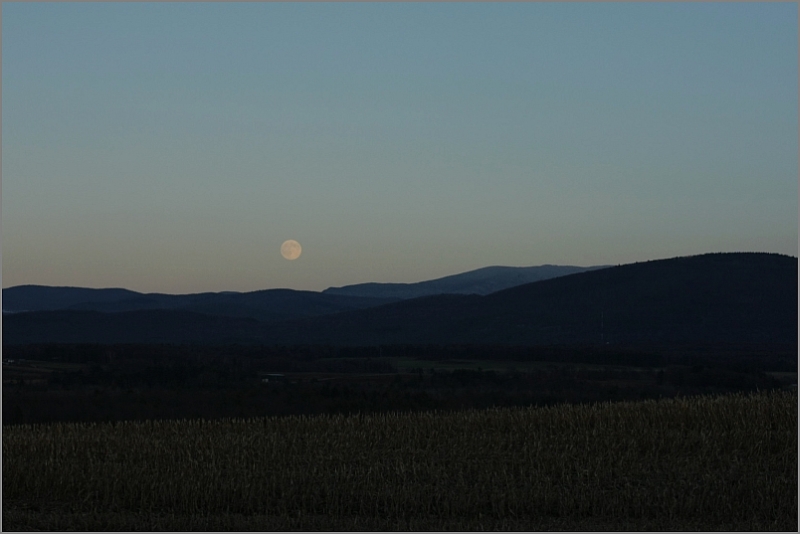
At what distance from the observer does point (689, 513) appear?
20016mm

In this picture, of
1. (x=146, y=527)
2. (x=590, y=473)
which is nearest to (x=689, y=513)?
(x=590, y=473)

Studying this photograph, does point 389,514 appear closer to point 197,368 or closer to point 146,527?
point 146,527

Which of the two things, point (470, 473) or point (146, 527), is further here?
point (470, 473)

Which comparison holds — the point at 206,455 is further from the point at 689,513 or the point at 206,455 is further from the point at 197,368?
the point at 197,368

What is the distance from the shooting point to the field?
1959cm

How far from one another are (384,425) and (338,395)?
3715 inches

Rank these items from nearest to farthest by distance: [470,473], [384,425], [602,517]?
1. [602,517]
2. [470,473]
3. [384,425]

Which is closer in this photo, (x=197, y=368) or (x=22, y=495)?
(x=22, y=495)

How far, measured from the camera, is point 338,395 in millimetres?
123625

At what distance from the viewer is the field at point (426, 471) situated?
1959cm

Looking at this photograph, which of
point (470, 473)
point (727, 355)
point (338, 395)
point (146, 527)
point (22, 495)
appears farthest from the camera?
point (727, 355)

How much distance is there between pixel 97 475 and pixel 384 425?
967 centimetres

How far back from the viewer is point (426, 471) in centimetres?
2338

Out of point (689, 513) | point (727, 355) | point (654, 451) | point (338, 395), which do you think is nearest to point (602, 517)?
point (689, 513)
